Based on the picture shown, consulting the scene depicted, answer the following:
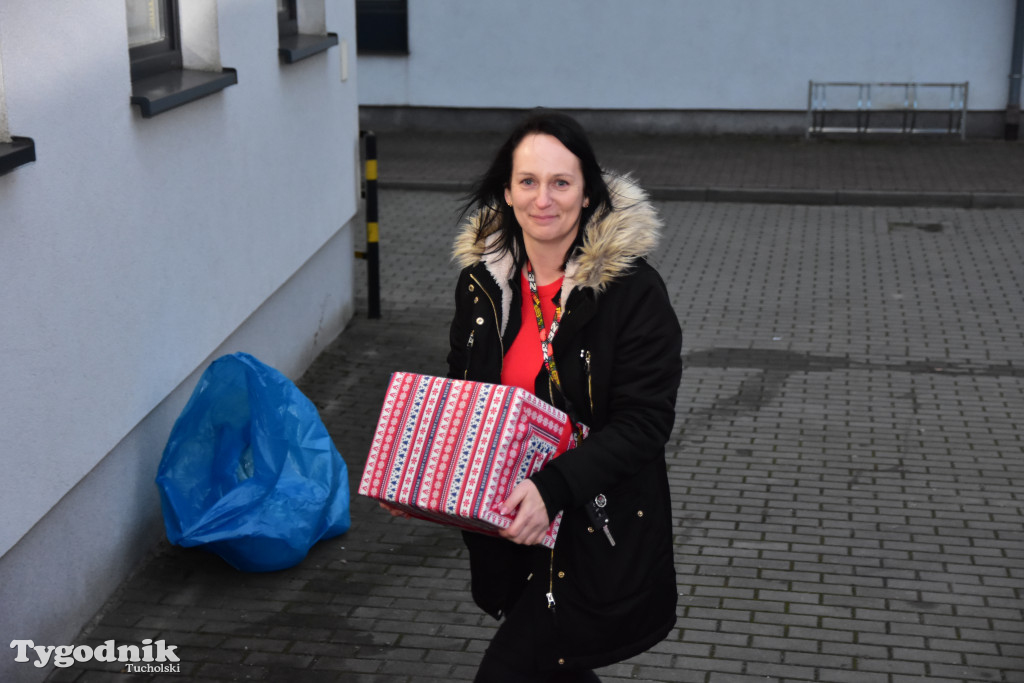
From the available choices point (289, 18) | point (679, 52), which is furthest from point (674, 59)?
point (289, 18)

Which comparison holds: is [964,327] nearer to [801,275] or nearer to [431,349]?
[801,275]

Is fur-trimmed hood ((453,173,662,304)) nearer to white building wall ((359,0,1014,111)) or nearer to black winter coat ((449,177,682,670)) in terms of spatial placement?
black winter coat ((449,177,682,670))

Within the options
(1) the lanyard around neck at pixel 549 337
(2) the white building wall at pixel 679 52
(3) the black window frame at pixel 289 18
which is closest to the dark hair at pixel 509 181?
(1) the lanyard around neck at pixel 549 337

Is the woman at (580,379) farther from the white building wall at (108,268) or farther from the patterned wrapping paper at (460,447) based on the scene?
the white building wall at (108,268)

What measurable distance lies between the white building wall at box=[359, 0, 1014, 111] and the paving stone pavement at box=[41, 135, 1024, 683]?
7.73m

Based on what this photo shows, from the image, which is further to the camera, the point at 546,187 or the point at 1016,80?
the point at 1016,80

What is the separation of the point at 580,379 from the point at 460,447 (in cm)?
34

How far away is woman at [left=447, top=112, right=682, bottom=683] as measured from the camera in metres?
2.89

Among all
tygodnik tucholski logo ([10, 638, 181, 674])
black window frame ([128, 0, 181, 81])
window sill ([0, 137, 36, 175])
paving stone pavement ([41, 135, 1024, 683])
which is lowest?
paving stone pavement ([41, 135, 1024, 683])

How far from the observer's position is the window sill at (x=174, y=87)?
16.6 feet

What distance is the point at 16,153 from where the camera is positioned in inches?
155

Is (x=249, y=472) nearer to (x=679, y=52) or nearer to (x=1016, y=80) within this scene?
(x=679, y=52)

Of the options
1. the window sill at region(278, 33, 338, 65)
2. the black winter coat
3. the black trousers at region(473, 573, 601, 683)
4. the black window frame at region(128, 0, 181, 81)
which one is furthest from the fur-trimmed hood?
the window sill at region(278, 33, 338, 65)

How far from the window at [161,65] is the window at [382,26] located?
1248 centimetres
